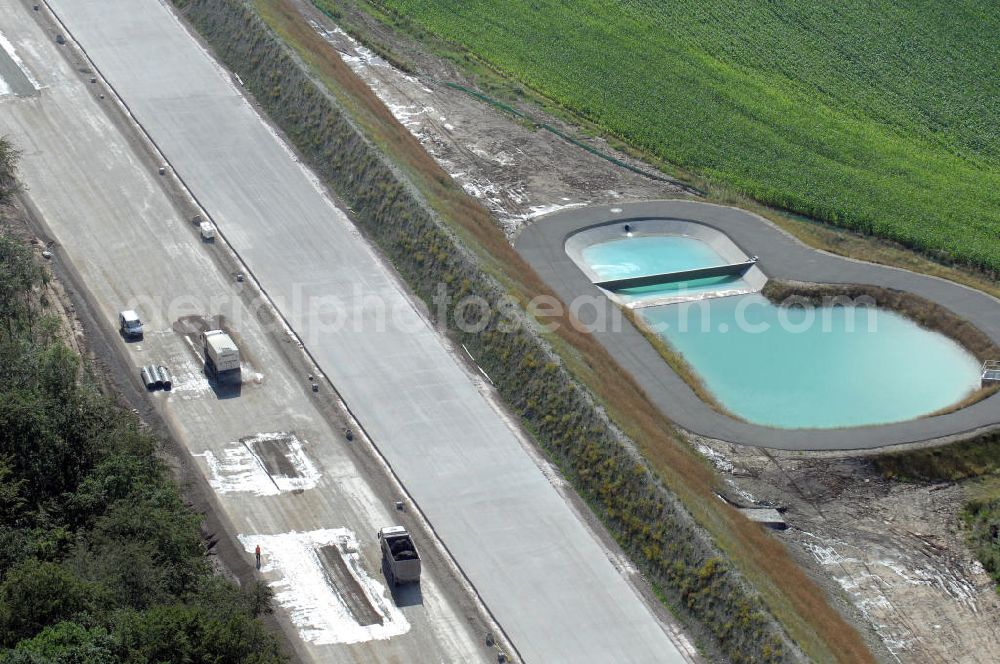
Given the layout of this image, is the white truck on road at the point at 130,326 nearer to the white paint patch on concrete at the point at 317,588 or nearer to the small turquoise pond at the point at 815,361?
the white paint patch on concrete at the point at 317,588

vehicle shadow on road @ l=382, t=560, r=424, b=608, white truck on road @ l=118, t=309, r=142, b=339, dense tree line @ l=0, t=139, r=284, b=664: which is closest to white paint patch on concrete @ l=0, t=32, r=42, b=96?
white truck on road @ l=118, t=309, r=142, b=339

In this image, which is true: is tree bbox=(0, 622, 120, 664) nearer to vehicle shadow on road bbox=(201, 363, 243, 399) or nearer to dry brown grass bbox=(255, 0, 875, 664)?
vehicle shadow on road bbox=(201, 363, 243, 399)

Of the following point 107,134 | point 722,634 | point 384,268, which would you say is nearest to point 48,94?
point 107,134

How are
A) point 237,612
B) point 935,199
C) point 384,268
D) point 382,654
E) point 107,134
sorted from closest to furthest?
point 237,612 < point 382,654 < point 384,268 < point 107,134 < point 935,199

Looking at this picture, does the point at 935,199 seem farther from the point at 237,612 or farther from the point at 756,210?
the point at 237,612

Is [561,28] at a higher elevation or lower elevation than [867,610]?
higher

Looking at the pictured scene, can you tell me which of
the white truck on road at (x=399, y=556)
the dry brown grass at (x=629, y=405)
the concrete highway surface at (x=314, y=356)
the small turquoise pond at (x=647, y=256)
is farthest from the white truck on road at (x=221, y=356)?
the small turquoise pond at (x=647, y=256)
